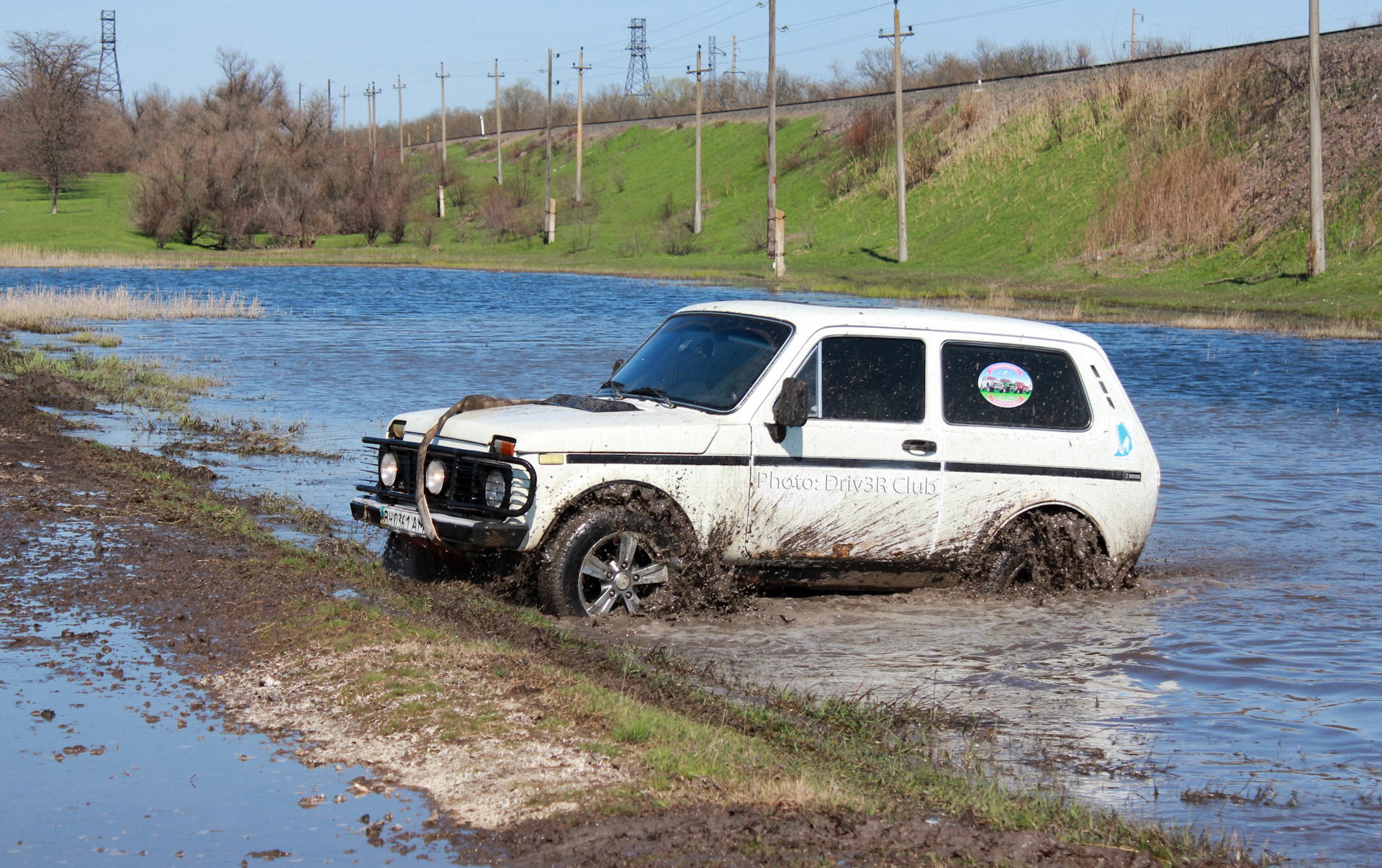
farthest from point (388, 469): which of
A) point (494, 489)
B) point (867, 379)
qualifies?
point (867, 379)

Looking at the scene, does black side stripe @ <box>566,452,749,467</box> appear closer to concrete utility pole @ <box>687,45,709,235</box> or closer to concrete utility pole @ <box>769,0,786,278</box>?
concrete utility pole @ <box>769,0,786,278</box>

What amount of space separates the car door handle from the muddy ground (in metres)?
2.40

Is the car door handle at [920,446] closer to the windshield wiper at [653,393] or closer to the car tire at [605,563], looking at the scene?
the windshield wiper at [653,393]

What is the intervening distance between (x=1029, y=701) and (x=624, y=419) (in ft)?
8.45

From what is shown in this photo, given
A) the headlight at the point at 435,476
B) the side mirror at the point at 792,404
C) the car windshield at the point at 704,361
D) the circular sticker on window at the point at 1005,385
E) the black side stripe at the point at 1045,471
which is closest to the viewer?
the headlight at the point at 435,476

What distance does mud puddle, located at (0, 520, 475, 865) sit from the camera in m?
4.33

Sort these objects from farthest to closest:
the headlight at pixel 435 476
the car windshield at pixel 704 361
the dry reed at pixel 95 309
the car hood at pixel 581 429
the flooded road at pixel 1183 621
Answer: the dry reed at pixel 95 309 < the car windshield at pixel 704 361 < the headlight at pixel 435 476 < the car hood at pixel 581 429 < the flooded road at pixel 1183 621

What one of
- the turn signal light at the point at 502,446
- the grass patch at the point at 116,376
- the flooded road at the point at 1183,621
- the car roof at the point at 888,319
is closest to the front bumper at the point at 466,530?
the turn signal light at the point at 502,446

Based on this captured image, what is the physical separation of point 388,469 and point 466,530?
968 millimetres

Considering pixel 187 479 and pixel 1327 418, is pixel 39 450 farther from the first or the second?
pixel 1327 418

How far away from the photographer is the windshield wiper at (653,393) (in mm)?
8195

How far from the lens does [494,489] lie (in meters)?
7.37

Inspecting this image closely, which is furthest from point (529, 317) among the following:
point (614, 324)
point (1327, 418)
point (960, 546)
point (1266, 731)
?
point (1266, 731)

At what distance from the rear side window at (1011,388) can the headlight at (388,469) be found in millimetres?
3228
